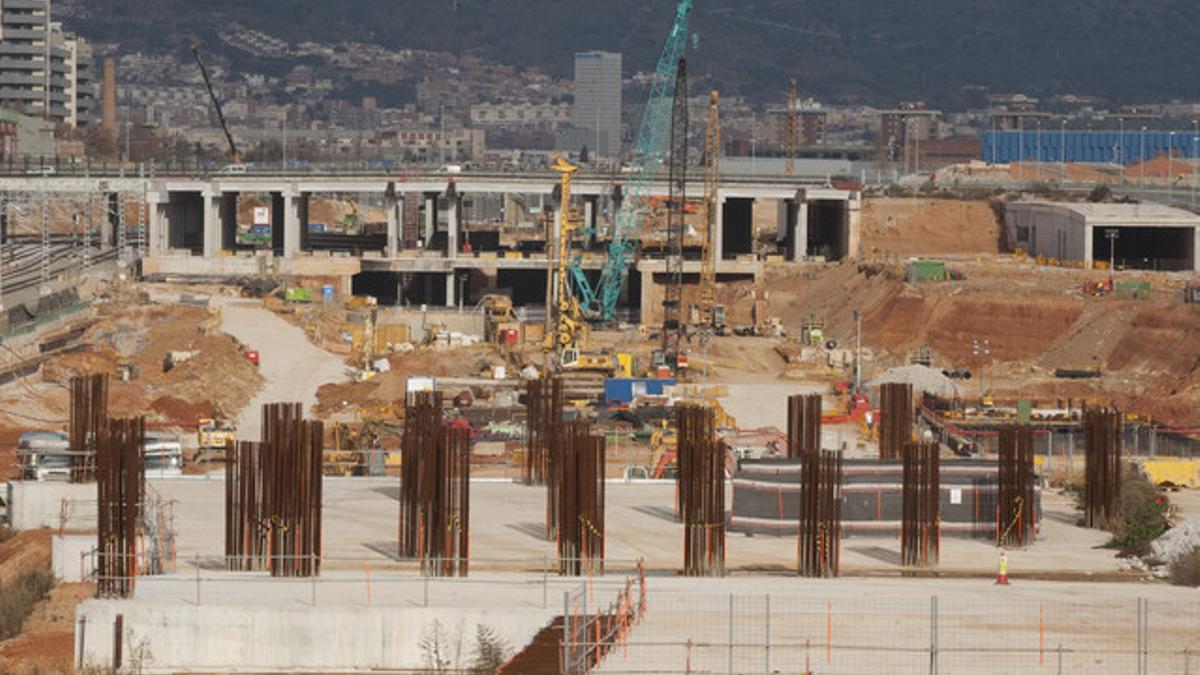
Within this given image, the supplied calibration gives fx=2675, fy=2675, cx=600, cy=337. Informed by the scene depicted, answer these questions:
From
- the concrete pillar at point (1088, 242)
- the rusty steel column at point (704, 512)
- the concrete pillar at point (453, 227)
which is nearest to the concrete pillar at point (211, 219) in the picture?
the concrete pillar at point (453, 227)

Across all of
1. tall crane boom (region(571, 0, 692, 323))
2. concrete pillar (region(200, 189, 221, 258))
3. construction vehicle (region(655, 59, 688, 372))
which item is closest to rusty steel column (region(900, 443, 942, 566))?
construction vehicle (region(655, 59, 688, 372))

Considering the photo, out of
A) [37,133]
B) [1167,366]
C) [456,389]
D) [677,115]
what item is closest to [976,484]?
[456,389]

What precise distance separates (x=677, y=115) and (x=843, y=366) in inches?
1001

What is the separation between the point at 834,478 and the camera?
143 ft

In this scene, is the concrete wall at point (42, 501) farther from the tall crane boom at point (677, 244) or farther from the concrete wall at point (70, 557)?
the tall crane boom at point (677, 244)

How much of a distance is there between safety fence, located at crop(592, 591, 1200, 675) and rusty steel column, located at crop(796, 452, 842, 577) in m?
3.50

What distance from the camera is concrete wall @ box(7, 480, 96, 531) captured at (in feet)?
164

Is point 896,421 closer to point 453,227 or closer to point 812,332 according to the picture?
point 812,332

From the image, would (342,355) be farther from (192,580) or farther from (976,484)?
(192,580)

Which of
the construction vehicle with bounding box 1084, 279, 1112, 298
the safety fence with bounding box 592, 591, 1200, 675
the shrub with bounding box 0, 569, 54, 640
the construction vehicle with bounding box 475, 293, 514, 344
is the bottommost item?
the shrub with bounding box 0, 569, 54, 640

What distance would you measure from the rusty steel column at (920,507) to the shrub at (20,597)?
1415 cm

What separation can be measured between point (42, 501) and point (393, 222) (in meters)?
80.7


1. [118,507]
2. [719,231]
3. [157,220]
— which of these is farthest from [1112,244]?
[118,507]

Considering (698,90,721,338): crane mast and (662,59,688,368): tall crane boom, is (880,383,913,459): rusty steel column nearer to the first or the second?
(662,59,688,368): tall crane boom
